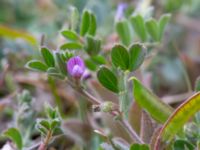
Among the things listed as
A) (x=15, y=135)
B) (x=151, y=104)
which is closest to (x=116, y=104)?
(x=151, y=104)

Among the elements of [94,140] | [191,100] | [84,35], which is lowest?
[94,140]

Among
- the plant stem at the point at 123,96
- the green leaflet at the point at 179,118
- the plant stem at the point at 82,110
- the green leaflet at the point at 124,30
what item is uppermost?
the green leaflet at the point at 124,30

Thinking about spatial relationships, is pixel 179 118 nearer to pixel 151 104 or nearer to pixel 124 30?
pixel 151 104

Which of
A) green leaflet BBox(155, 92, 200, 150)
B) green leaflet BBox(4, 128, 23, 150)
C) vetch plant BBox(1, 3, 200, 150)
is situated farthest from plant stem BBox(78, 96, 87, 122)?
green leaflet BBox(155, 92, 200, 150)

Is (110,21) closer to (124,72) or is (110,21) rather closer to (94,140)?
(94,140)

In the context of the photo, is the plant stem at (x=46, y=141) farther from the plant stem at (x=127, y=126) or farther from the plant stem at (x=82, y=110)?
the plant stem at (x=82, y=110)

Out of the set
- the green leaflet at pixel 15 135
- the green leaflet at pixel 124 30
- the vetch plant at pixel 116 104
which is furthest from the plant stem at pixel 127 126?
the green leaflet at pixel 124 30

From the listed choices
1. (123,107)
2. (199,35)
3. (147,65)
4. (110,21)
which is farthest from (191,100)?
(199,35)
